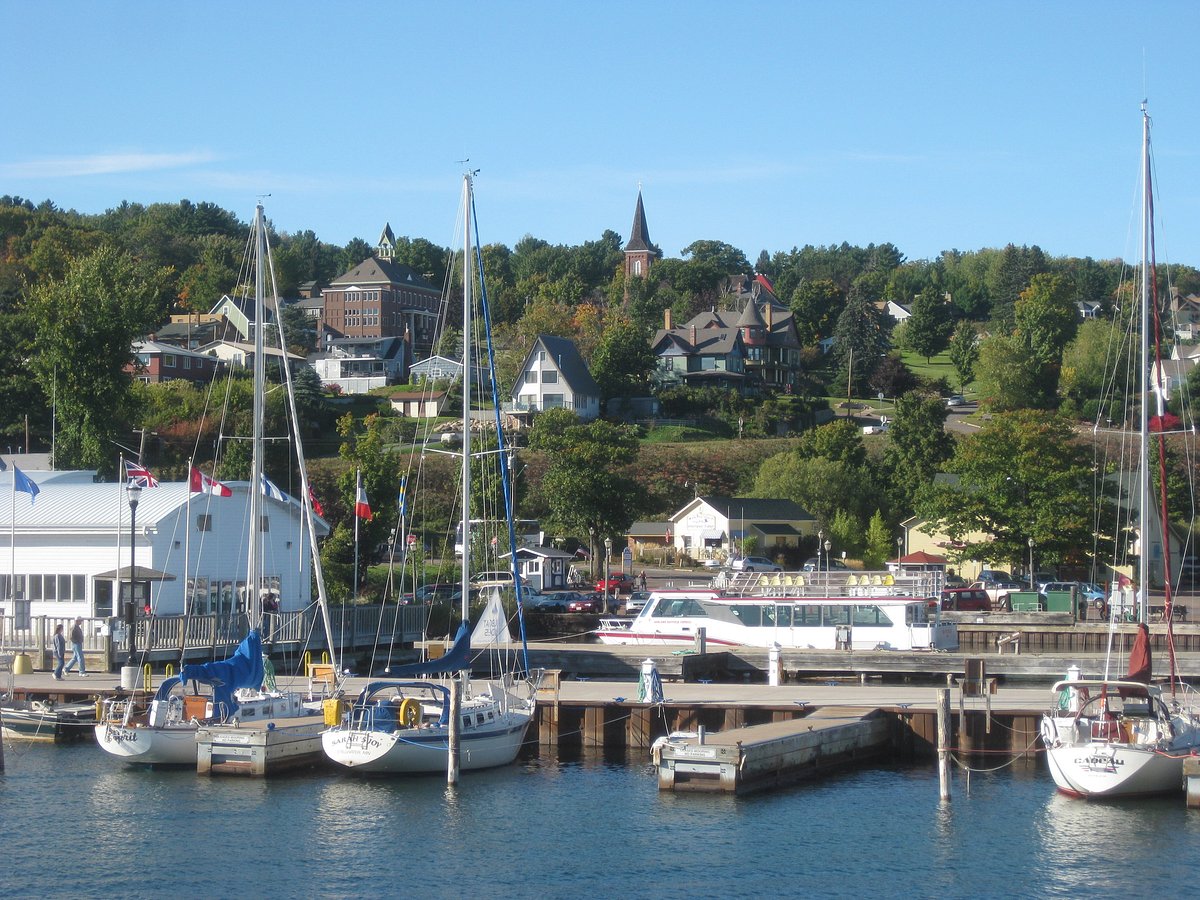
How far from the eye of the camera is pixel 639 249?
192500 mm

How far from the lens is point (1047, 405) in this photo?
126 metres

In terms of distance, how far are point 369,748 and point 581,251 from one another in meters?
172

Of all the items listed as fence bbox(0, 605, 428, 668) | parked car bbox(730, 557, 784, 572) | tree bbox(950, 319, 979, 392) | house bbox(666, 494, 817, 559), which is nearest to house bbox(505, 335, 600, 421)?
house bbox(666, 494, 817, 559)

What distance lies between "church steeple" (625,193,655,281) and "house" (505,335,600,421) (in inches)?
2646

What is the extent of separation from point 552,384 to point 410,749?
293 feet

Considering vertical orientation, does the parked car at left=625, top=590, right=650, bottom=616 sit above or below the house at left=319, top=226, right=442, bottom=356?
below

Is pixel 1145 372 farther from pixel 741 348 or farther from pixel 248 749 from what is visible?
pixel 741 348

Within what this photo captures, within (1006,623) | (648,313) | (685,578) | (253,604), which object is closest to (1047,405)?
(648,313)

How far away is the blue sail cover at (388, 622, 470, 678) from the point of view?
111 ft

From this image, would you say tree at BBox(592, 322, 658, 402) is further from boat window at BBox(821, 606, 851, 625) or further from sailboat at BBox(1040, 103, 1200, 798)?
sailboat at BBox(1040, 103, 1200, 798)

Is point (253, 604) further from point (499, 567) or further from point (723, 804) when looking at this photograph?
point (499, 567)

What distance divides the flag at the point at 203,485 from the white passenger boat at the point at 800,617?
1561cm

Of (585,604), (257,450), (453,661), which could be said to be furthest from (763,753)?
(585,604)

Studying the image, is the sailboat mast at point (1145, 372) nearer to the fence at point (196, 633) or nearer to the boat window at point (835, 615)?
the boat window at point (835, 615)
